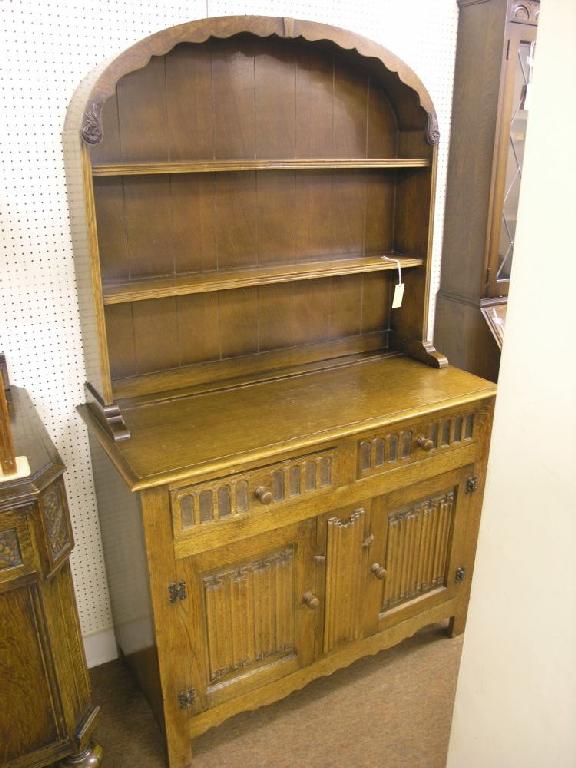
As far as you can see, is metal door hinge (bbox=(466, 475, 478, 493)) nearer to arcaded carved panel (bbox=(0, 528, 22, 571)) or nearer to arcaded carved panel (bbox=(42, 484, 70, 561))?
arcaded carved panel (bbox=(42, 484, 70, 561))

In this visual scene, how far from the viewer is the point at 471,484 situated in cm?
249

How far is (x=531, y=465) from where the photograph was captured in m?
0.81


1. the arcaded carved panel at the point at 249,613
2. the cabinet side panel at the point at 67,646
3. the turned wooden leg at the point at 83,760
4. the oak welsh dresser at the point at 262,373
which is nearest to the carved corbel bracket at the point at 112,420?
the oak welsh dresser at the point at 262,373

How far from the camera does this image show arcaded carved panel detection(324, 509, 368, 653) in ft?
7.27

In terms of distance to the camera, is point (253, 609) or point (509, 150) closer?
point (253, 609)

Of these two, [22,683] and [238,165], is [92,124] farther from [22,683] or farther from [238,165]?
[22,683]

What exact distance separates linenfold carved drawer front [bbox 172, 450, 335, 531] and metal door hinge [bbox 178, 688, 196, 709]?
1.90 ft

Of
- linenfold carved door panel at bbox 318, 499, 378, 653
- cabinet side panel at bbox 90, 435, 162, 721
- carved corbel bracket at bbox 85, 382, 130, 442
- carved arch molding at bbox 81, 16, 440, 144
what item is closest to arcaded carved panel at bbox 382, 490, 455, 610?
linenfold carved door panel at bbox 318, 499, 378, 653

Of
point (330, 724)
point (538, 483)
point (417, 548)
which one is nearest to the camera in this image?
point (538, 483)

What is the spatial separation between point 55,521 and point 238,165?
1173mm

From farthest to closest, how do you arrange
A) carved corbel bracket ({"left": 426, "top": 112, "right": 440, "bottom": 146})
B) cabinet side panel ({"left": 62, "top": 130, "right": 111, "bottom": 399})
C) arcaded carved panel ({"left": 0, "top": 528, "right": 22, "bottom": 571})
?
carved corbel bracket ({"left": 426, "top": 112, "right": 440, "bottom": 146}), cabinet side panel ({"left": 62, "top": 130, "right": 111, "bottom": 399}), arcaded carved panel ({"left": 0, "top": 528, "right": 22, "bottom": 571})

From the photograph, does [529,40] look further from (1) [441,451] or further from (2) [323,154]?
(1) [441,451]

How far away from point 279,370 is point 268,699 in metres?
1.18

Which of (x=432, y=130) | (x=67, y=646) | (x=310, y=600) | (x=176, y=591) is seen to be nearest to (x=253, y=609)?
(x=310, y=600)
